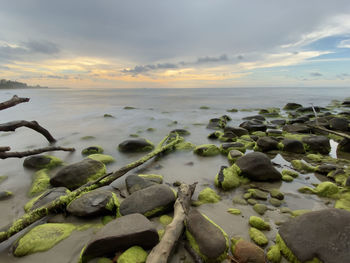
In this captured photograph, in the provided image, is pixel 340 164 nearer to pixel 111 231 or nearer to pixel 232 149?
pixel 232 149

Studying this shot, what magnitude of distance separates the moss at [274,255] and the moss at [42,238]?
9.70 ft

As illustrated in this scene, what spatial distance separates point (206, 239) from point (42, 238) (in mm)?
2396

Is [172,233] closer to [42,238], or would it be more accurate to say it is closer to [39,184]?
[42,238]

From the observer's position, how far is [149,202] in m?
3.44

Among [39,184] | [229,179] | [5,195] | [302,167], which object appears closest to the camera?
[5,195]

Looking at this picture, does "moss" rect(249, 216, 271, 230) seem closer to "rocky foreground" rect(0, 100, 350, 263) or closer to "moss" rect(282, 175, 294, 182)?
"rocky foreground" rect(0, 100, 350, 263)

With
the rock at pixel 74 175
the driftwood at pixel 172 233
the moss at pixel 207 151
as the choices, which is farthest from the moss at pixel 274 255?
the moss at pixel 207 151

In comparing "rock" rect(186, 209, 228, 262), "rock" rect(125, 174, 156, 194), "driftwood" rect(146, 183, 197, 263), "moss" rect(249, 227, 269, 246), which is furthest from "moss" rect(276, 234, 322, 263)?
"rock" rect(125, 174, 156, 194)

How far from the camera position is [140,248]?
2.52 meters

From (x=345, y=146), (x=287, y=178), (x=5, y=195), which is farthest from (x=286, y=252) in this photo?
(x=345, y=146)

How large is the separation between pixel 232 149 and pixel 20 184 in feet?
21.0

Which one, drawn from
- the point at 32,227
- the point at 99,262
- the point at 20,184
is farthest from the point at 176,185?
the point at 20,184

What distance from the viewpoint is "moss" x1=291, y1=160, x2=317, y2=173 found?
17.1 feet

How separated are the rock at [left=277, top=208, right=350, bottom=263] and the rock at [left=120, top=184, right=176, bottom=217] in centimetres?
182
